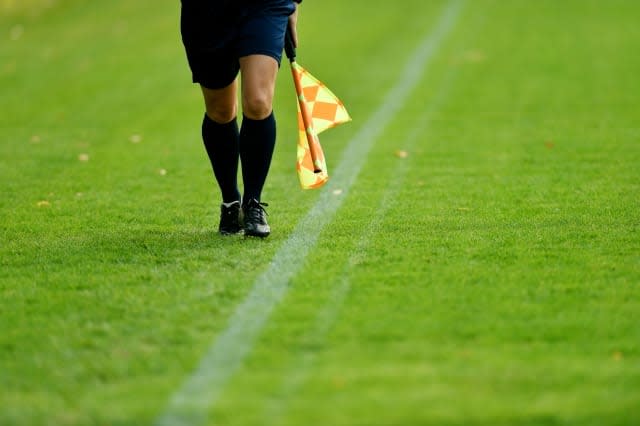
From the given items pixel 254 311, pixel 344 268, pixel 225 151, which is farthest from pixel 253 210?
pixel 254 311

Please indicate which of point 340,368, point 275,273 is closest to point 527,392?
point 340,368

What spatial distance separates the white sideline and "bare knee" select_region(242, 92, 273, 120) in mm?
629

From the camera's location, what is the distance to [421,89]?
12023mm

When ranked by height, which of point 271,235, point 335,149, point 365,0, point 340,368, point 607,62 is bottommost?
point 365,0

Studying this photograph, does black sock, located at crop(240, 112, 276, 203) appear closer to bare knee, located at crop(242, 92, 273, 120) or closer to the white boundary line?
bare knee, located at crop(242, 92, 273, 120)

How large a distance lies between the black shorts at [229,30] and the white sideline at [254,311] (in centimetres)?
94

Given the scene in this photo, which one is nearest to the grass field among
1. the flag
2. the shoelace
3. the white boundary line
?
the white boundary line

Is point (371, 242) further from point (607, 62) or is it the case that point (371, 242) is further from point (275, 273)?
point (607, 62)

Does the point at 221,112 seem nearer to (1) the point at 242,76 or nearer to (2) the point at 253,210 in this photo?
(1) the point at 242,76

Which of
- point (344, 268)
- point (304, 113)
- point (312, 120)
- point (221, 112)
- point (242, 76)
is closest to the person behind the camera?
point (344, 268)

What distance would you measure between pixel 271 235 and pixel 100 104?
20.3 ft

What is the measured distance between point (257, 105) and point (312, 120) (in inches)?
26.4

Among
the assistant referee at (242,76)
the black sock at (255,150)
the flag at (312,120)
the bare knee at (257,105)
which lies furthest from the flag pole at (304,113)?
the bare knee at (257,105)

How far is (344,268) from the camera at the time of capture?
4953 mm
